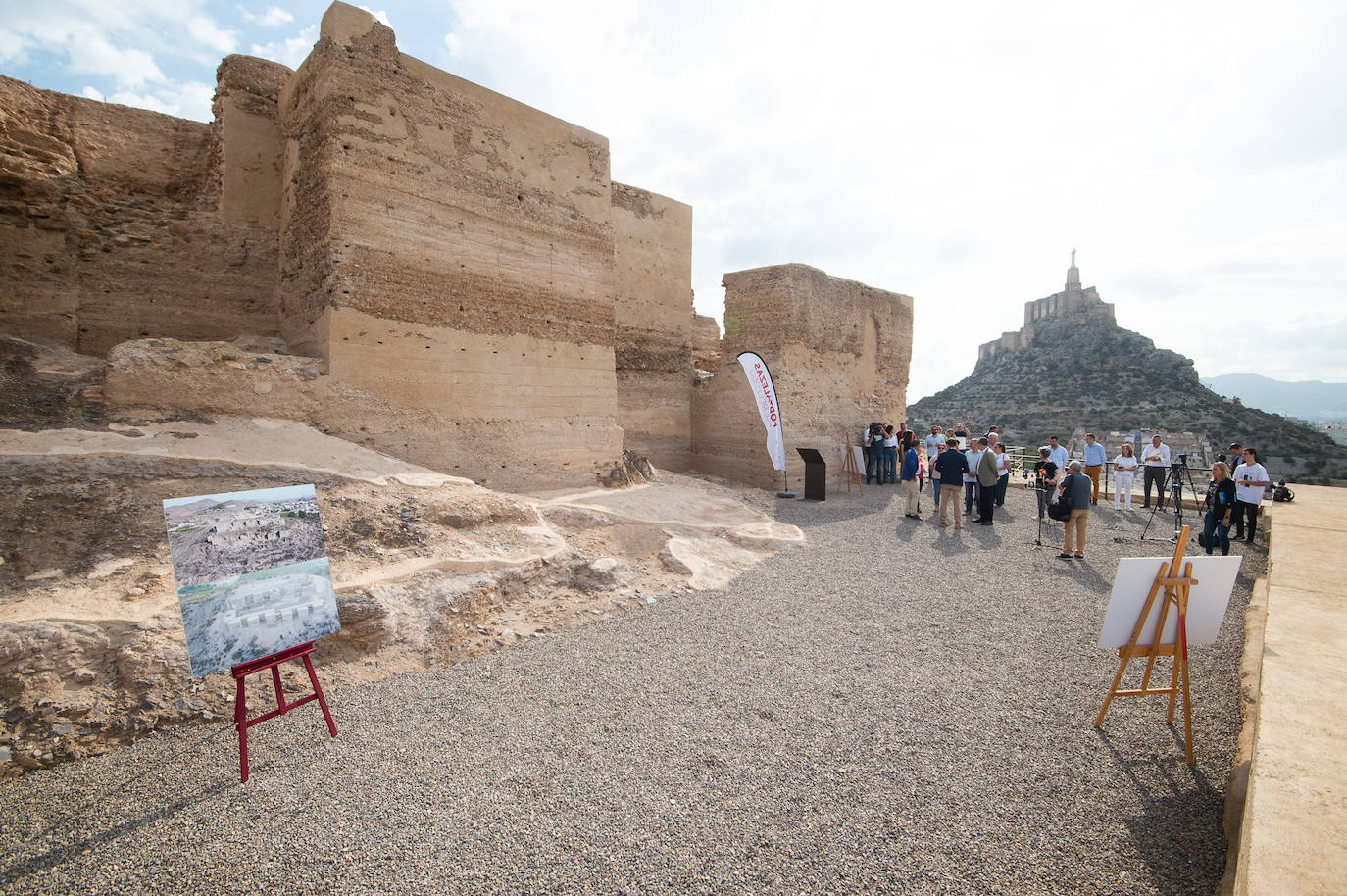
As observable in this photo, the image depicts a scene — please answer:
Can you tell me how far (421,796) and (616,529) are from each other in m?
4.81

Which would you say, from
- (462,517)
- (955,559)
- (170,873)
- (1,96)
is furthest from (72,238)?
(955,559)

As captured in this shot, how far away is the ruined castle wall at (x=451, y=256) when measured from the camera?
729cm

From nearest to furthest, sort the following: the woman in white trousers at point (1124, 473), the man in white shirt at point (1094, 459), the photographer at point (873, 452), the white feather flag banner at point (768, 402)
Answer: the white feather flag banner at point (768, 402)
the woman in white trousers at point (1124, 473)
the man in white shirt at point (1094, 459)
the photographer at point (873, 452)

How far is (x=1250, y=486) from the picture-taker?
965 centimetres

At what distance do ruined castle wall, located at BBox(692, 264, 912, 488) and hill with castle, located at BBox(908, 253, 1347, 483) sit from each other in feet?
88.7

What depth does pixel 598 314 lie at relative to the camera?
995 centimetres

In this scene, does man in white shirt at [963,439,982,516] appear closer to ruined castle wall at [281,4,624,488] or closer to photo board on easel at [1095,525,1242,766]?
ruined castle wall at [281,4,624,488]

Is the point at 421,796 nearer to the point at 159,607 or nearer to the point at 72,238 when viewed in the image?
the point at 159,607

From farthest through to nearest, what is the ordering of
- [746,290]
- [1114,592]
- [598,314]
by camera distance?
1. [746,290]
2. [598,314]
3. [1114,592]

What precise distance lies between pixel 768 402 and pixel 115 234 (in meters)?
9.82

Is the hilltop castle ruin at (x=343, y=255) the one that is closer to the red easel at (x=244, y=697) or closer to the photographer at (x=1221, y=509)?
the red easel at (x=244, y=697)

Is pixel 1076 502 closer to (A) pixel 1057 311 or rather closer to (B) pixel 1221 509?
(B) pixel 1221 509

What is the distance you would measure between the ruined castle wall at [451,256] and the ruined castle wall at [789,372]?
4.90 m

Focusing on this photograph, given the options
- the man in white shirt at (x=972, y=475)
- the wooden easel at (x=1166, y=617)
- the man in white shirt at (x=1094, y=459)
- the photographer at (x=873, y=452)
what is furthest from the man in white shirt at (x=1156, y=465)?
the wooden easel at (x=1166, y=617)
